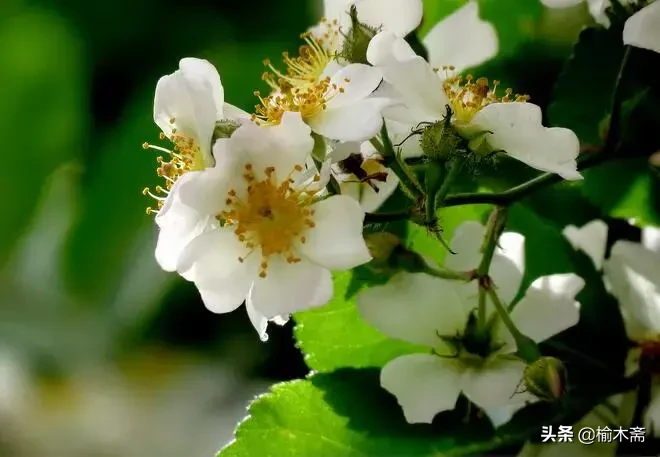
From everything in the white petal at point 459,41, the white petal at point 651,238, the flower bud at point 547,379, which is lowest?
the flower bud at point 547,379

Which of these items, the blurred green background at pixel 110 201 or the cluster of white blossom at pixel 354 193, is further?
the blurred green background at pixel 110 201

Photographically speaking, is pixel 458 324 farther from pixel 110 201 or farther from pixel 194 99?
pixel 110 201

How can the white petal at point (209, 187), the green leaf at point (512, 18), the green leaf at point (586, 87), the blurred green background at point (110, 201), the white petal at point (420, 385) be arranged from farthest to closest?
the blurred green background at point (110, 201), the green leaf at point (512, 18), the green leaf at point (586, 87), the white petal at point (420, 385), the white petal at point (209, 187)

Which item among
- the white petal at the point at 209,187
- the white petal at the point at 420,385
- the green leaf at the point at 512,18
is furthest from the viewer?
the green leaf at the point at 512,18

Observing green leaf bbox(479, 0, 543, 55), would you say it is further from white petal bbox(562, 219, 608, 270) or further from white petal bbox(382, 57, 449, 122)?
white petal bbox(382, 57, 449, 122)

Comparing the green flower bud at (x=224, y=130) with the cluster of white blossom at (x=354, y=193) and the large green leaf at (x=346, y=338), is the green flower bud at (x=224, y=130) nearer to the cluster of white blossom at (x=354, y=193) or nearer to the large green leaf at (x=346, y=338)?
the cluster of white blossom at (x=354, y=193)

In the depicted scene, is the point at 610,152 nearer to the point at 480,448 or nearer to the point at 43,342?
the point at 480,448

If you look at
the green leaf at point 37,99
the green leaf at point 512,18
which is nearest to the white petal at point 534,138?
the green leaf at point 512,18
